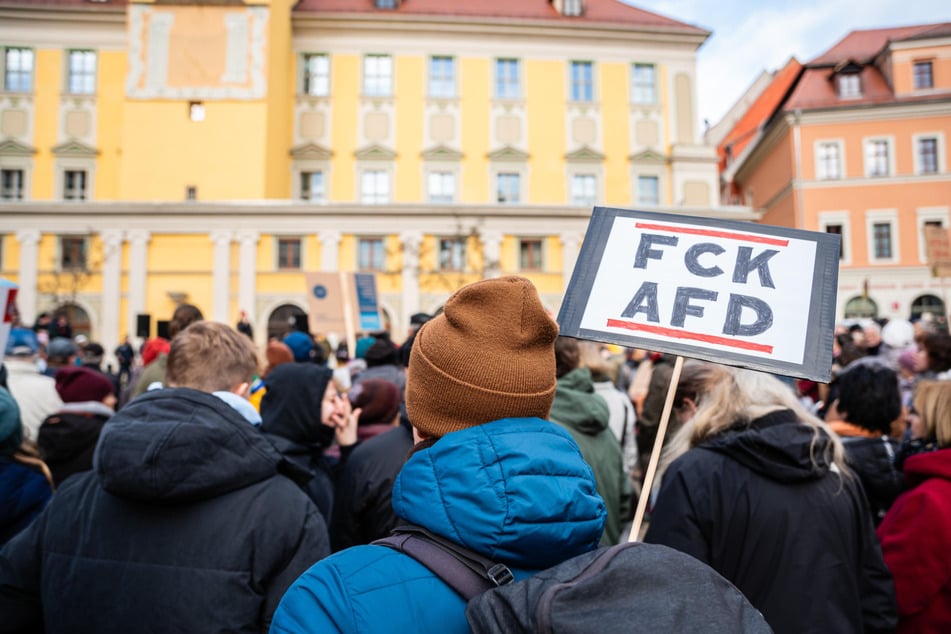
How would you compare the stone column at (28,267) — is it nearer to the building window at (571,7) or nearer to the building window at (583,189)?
the building window at (583,189)

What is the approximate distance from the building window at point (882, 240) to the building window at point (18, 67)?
1680 inches

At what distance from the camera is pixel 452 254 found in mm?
31141

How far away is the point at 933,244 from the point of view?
1152 cm

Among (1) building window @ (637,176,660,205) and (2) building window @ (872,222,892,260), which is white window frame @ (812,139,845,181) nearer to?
(2) building window @ (872,222,892,260)

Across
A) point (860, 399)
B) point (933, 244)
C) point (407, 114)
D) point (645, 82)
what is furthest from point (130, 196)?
point (860, 399)

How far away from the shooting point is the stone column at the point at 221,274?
29.7m

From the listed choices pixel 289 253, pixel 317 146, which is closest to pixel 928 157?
pixel 317 146

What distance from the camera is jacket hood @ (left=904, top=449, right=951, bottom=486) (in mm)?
2883

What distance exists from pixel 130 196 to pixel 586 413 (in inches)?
1317

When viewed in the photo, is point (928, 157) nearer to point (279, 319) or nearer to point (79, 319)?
point (279, 319)

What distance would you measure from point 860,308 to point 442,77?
2361cm

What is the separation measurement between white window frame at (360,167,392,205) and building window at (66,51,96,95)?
1397 cm

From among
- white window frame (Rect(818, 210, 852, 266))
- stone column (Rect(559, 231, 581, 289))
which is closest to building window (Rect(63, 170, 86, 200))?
stone column (Rect(559, 231, 581, 289))

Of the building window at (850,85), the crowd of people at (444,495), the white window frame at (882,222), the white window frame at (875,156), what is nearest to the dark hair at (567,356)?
the crowd of people at (444,495)
